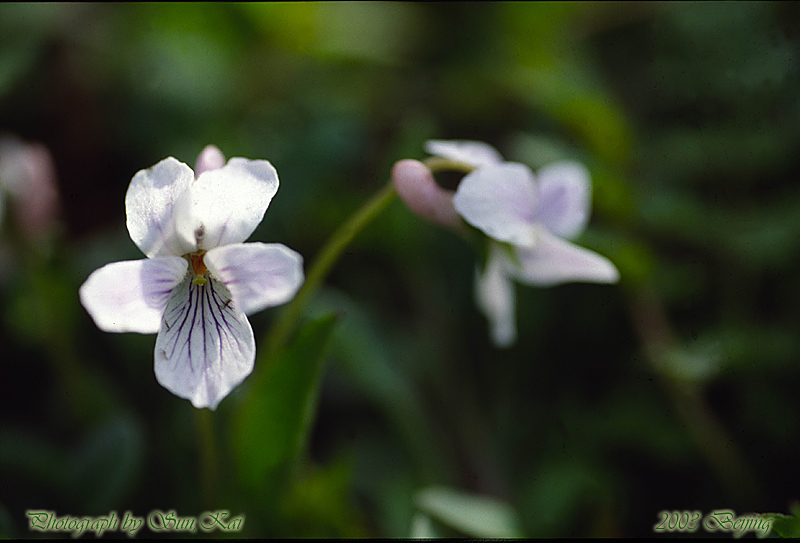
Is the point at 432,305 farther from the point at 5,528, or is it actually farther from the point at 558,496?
the point at 5,528

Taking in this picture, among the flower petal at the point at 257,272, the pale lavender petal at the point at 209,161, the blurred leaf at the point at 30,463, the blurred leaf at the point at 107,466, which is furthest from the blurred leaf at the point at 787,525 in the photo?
the blurred leaf at the point at 30,463

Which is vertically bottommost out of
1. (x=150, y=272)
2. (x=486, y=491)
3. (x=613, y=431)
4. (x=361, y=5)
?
(x=486, y=491)

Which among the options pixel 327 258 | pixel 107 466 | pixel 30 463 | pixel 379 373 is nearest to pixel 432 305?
pixel 379 373

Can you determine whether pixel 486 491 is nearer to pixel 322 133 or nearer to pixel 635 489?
pixel 635 489

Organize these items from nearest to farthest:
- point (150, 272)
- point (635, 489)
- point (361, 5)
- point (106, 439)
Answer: point (150, 272) → point (106, 439) → point (635, 489) → point (361, 5)

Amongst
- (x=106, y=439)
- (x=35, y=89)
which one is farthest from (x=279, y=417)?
(x=35, y=89)

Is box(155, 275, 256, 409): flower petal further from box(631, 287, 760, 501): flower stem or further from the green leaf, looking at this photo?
box(631, 287, 760, 501): flower stem
